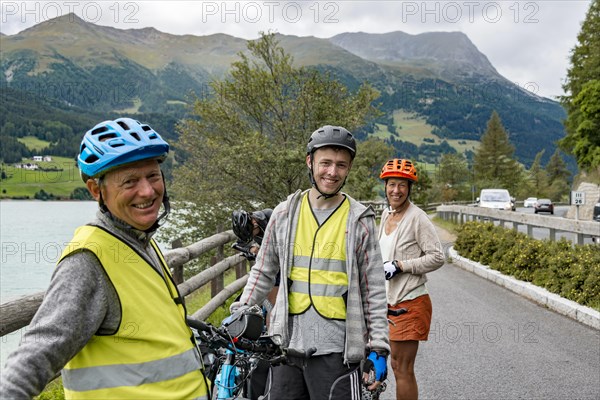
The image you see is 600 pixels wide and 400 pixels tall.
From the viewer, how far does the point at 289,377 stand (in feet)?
9.96

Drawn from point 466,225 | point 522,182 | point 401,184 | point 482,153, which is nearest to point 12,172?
point 482,153

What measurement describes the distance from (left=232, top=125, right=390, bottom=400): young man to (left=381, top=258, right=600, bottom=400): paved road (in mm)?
2809

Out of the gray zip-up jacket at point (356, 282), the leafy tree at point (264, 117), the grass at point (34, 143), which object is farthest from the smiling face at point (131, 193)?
the grass at point (34, 143)

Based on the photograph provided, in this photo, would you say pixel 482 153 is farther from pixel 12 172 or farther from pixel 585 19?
pixel 12 172

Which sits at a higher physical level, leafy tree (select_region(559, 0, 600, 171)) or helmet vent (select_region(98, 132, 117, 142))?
leafy tree (select_region(559, 0, 600, 171))

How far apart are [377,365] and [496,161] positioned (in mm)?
101542

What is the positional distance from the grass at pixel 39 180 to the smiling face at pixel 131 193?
11165cm


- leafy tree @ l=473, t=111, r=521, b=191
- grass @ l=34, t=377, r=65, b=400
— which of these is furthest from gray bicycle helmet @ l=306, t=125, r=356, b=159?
leafy tree @ l=473, t=111, r=521, b=191

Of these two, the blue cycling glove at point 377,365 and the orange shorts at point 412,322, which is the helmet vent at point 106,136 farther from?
the orange shorts at point 412,322

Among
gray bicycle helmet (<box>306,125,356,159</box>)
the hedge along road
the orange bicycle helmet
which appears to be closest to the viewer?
gray bicycle helmet (<box>306,125,356,159</box>)

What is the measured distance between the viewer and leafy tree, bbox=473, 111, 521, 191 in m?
97.3

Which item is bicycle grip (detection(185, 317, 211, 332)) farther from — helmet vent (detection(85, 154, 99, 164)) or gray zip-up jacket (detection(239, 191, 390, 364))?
gray zip-up jacket (detection(239, 191, 390, 364))

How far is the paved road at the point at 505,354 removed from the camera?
561 cm

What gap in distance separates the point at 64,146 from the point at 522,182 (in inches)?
4176
